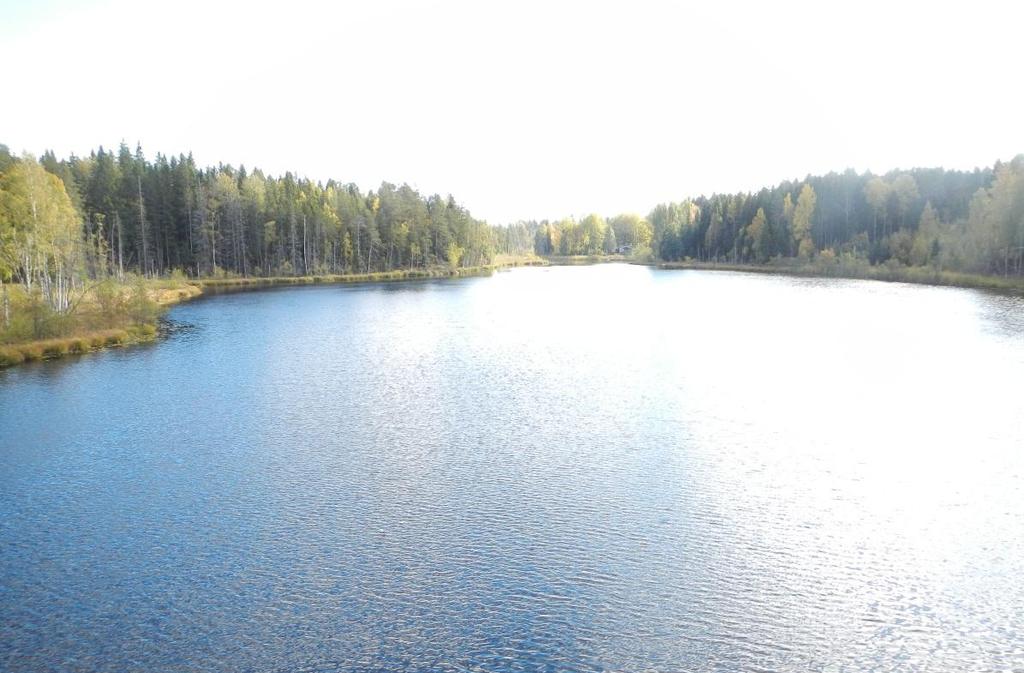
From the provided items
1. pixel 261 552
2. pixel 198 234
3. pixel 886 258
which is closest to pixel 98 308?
pixel 261 552

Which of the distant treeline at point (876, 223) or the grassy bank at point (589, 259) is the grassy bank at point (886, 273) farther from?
the grassy bank at point (589, 259)

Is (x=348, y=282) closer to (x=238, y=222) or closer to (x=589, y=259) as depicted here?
(x=238, y=222)

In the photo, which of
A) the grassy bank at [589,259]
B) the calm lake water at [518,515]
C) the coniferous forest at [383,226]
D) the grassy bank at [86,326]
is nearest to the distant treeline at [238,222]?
the coniferous forest at [383,226]

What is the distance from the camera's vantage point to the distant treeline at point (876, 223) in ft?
212

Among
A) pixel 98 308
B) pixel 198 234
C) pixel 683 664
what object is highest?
pixel 198 234

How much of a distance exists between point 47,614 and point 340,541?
4.66 meters

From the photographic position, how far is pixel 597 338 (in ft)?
122

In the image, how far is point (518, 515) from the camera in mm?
13656

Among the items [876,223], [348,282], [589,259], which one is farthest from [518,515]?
[589,259]

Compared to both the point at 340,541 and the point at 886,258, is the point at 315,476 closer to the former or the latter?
the point at 340,541

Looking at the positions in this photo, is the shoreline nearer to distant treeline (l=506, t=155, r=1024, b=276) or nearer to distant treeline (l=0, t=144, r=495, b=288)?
distant treeline (l=506, t=155, r=1024, b=276)

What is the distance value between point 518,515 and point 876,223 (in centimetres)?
10064

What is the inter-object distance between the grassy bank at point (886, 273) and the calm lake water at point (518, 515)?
3766 cm

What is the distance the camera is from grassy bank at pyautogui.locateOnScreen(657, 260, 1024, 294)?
60.9m
